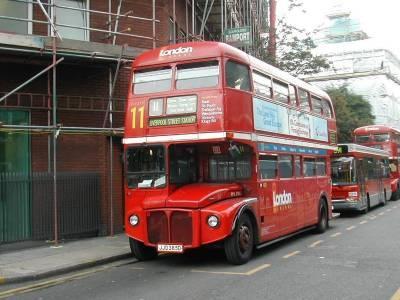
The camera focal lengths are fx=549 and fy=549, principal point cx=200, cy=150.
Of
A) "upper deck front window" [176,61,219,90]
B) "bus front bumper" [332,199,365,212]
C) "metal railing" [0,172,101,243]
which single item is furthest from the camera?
"bus front bumper" [332,199,365,212]

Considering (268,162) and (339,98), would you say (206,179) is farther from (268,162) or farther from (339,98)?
(339,98)

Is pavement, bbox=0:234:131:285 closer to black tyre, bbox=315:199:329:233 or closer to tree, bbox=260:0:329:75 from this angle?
black tyre, bbox=315:199:329:233

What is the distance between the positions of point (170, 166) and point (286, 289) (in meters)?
3.52

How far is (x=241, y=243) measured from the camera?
10.0 metres

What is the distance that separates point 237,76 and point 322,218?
6.60m

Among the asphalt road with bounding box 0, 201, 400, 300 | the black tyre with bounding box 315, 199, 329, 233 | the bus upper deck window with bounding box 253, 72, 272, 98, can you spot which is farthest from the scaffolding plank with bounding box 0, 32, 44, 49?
the black tyre with bounding box 315, 199, 329, 233

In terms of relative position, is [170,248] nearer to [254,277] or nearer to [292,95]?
[254,277]

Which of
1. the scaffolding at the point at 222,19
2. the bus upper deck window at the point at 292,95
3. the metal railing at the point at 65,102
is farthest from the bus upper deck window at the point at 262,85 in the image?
the scaffolding at the point at 222,19

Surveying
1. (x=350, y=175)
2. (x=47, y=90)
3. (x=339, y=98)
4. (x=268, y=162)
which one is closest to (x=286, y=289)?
(x=268, y=162)

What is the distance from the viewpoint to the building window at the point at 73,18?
14.3 meters

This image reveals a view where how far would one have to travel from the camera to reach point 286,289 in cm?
777

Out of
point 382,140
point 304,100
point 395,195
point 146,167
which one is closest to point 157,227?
point 146,167

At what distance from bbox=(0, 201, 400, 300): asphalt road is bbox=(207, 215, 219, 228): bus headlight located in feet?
2.55

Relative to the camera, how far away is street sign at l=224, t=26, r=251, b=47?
62.0 ft
